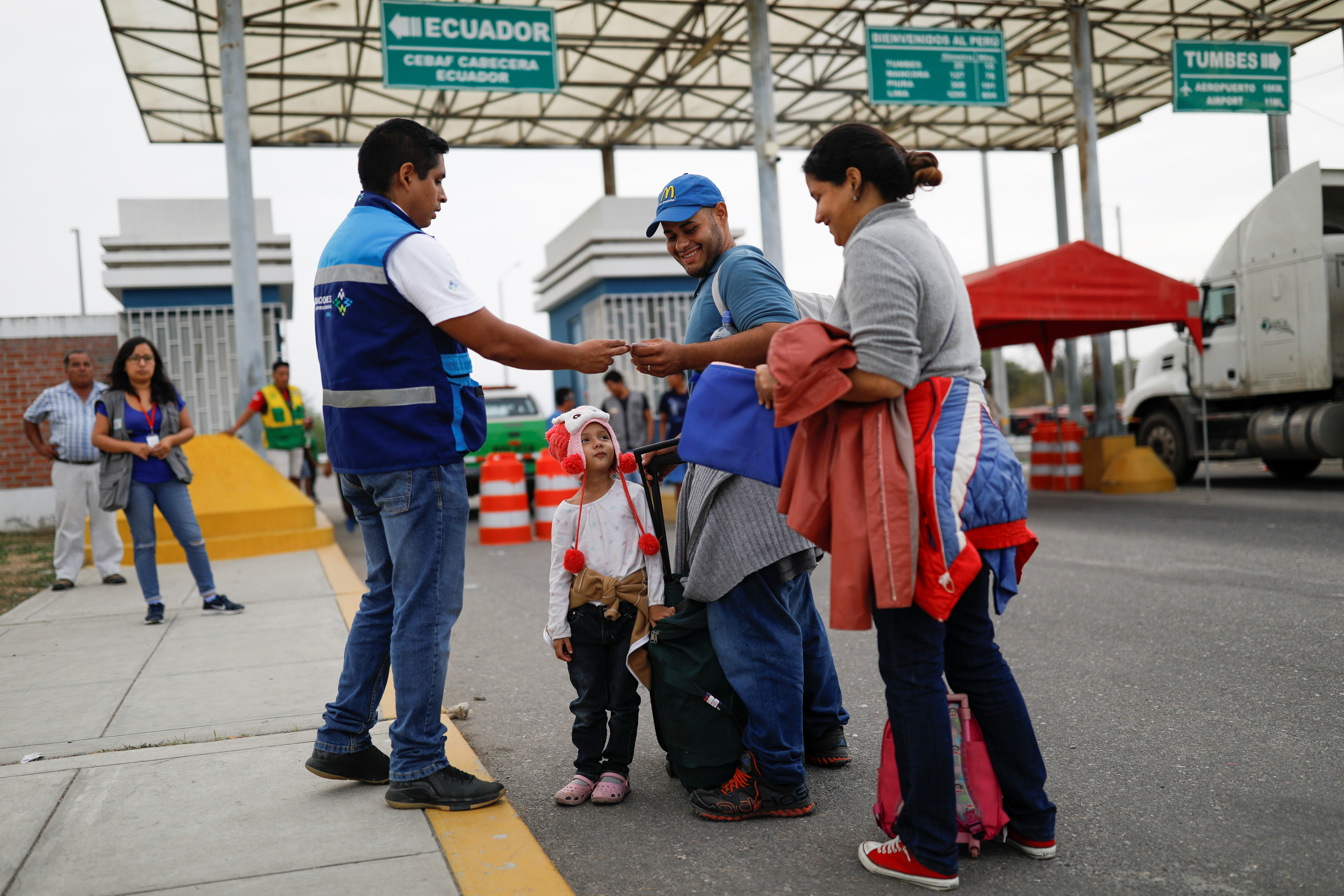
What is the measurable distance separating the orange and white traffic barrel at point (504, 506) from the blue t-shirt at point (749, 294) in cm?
835

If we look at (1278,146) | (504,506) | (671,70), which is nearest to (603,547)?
(504,506)

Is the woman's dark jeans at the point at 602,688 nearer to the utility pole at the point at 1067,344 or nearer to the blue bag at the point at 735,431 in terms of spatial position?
the blue bag at the point at 735,431

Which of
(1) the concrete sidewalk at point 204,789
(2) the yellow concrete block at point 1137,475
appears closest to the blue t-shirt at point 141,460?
(1) the concrete sidewalk at point 204,789

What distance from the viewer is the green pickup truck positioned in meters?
14.4

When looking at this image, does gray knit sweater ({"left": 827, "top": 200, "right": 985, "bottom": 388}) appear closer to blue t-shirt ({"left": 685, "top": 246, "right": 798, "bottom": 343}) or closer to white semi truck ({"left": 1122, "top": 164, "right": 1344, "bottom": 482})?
blue t-shirt ({"left": 685, "top": 246, "right": 798, "bottom": 343})

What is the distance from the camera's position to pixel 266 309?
51.8 ft

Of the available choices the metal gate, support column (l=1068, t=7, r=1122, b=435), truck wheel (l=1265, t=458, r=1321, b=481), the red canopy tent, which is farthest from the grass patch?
truck wheel (l=1265, t=458, r=1321, b=481)

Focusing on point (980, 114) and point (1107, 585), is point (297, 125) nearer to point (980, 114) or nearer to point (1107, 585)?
point (980, 114)

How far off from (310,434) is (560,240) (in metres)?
10.7

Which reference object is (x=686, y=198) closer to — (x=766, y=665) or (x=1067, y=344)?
(x=766, y=665)

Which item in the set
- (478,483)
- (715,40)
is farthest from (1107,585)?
(715,40)

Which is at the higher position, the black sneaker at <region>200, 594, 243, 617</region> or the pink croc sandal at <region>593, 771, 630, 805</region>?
the black sneaker at <region>200, 594, 243, 617</region>

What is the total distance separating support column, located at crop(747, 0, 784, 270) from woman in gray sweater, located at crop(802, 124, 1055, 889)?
11.1 m

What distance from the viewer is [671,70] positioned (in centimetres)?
1906
